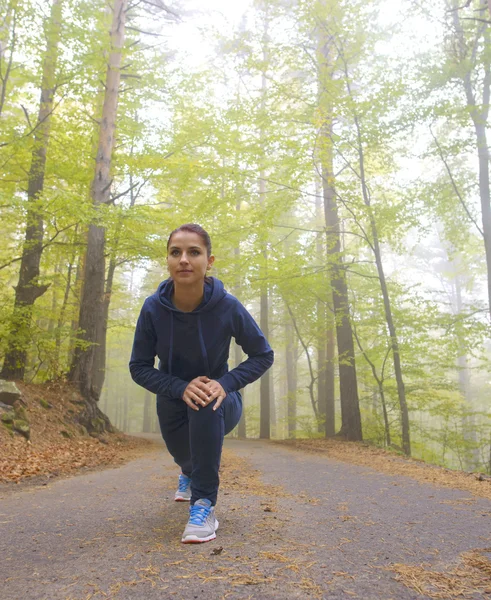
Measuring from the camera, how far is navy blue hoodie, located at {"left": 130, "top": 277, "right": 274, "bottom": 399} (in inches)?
102

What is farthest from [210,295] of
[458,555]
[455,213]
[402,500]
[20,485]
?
[455,213]

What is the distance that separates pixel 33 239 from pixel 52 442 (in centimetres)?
518

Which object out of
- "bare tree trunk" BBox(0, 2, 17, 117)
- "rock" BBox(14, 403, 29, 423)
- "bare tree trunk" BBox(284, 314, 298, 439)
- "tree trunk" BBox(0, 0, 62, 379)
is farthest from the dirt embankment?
"bare tree trunk" BBox(284, 314, 298, 439)

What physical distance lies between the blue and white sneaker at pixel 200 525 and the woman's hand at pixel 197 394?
536 mm

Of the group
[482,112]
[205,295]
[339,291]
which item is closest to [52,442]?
[205,295]

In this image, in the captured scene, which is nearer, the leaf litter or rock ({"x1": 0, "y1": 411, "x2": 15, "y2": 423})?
the leaf litter

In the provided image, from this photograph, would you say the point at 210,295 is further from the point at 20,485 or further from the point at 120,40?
the point at 120,40

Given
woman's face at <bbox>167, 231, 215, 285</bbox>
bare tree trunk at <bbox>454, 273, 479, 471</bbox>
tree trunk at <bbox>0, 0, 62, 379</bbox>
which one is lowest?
bare tree trunk at <bbox>454, 273, 479, 471</bbox>

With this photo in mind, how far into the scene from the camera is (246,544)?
215 centimetres

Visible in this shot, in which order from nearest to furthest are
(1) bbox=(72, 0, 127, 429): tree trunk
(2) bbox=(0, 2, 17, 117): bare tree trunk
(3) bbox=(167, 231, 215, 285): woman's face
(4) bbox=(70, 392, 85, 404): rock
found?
1. (3) bbox=(167, 231, 215, 285): woman's face
2. (2) bbox=(0, 2, 17, 117): bare tree trunk
3. (4) bbox=(70, 392, 85, 404): rock
4. (1) bbox=(72, 0, 127, 429): tree trunk

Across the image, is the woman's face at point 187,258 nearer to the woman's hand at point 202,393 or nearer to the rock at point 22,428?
the woman's hand at point 202,393

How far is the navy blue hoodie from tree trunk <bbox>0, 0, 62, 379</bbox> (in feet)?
23.6

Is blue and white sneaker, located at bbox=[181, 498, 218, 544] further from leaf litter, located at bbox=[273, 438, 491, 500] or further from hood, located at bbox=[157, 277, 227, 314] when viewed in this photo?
leaf litter, located at bbox=[273, 438, 491, 500]

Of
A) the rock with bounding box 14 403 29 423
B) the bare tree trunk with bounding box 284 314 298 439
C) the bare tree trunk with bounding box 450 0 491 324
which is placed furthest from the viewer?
the bare tree trunk with bounding box 284 314 298 439
